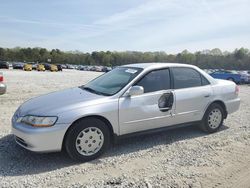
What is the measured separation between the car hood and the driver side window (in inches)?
34.5

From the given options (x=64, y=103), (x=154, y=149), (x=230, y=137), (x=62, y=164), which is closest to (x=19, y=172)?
(x=62, y=164)

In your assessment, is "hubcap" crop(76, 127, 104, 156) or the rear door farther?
the rear door

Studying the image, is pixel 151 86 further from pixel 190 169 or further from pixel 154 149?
pixel 190 169

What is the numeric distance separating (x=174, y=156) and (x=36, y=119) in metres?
2.33

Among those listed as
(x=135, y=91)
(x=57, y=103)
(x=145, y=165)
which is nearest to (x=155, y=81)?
(x=135, y=91)

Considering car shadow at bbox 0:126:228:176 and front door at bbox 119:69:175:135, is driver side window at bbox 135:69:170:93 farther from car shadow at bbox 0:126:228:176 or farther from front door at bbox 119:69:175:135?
car shadow at bbox 0:126:228:176

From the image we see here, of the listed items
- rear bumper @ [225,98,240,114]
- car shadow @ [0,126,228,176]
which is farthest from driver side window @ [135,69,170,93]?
rear bumper @ [225,98,240,114]

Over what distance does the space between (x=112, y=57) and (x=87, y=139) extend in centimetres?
9152

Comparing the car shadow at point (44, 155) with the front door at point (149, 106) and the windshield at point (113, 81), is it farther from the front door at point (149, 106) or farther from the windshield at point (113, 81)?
the windshield at point (113, 81)

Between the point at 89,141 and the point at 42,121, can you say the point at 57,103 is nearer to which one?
the point at 42,121

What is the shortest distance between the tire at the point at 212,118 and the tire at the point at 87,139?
7.88 ft

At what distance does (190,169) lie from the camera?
12.5ft

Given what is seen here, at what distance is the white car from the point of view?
12.4ft

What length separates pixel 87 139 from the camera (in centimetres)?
397
